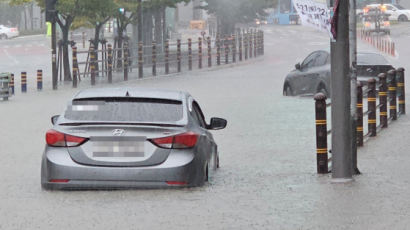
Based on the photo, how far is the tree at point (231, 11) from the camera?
72.1 meters

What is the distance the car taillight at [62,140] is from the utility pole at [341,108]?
3280 mm

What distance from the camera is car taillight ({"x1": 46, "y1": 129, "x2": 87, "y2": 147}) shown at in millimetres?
12398

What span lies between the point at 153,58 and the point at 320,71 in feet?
56.5

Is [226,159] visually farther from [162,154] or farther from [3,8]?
[3,8]

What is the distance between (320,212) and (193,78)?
3354cm

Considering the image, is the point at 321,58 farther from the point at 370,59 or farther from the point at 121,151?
the point at 121,151

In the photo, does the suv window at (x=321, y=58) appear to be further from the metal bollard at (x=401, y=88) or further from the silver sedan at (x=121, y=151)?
the silver sedan at (x=121, y=151)

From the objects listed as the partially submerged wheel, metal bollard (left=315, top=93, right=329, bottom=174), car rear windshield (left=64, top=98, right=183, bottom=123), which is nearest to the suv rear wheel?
the partially submerged wheel

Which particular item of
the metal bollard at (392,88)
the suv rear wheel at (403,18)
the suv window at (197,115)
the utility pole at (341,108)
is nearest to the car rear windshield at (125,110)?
the suv window at (197,115)

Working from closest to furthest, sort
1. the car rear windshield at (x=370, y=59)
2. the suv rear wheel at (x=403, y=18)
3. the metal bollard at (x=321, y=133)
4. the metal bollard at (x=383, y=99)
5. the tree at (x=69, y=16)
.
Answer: the metal bollard at (x=321, y=133) → the metal bollard at (x=383, y=99) → the car rear windshield at (x=370, y=59) → the tree at (x=69, y=16) → the suv rear wheel at (x=403, y=18)

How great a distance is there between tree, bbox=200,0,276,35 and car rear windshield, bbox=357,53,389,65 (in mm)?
40830

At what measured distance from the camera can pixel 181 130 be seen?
12.5m

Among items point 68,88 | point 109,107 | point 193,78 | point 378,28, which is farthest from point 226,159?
point 378,28

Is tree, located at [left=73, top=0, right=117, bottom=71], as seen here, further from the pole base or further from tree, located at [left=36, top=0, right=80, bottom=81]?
the pole base
